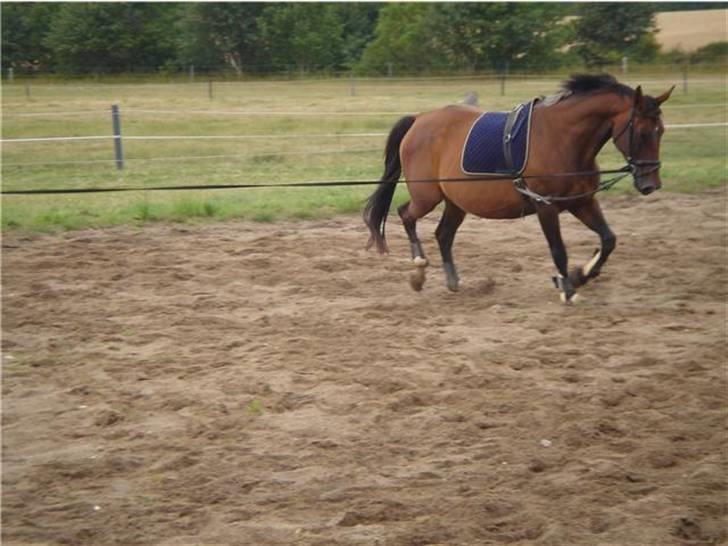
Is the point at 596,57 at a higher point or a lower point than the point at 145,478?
higher

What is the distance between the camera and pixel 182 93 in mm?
26500

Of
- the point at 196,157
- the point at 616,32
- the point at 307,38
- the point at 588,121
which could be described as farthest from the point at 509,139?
the point at 616,32

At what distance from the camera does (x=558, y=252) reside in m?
7.31

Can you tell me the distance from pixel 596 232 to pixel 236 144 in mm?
13247

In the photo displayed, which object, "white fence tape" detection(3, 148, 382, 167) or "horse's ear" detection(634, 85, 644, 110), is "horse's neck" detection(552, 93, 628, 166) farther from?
"white fence tape" detection(3, 148, 382, 167)

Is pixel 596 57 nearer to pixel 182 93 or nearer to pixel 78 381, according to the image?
→ pixel 182 93

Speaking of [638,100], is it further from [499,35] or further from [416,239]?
[499,35]

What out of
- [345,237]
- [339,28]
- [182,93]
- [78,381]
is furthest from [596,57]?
[78,381]

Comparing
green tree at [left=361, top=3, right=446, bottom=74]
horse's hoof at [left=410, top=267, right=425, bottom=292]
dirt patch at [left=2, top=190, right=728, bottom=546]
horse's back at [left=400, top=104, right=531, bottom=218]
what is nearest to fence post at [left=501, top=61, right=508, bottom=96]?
green tree at [left=361, top=3, right=446, bottom=74]

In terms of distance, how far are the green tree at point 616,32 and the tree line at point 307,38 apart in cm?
4

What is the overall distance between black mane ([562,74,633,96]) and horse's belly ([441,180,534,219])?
3.27 ft

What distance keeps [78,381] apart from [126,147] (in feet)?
46.8

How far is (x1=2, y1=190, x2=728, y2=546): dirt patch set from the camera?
3.89 m

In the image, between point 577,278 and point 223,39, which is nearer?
point 577,278
